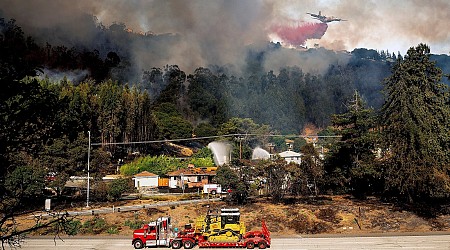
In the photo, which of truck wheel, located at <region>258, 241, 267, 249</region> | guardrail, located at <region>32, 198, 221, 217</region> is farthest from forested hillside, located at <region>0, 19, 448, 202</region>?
truck wheel, located at <region>258, 241, 267, 249</region>

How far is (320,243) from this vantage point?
2834 centimetres

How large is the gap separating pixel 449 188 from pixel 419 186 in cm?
219

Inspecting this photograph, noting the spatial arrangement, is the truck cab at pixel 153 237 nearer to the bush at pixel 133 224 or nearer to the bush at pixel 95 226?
the bush at pixel 133 224

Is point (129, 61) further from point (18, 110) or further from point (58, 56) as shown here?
point (18, 110)

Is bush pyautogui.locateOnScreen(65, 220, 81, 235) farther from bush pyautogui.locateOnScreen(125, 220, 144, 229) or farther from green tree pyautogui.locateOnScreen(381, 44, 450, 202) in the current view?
green tree pyautogui.locateOnScreen(381, 44, 450, 202)

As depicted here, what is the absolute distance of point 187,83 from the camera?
13675 centimetres

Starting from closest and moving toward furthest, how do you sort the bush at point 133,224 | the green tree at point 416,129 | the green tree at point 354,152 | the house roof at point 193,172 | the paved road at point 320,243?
the paved road at point 320,243, the bush at point 133,224, the green tree at point 416,129, the green tree at point 354,152, the house roof at point 193,172

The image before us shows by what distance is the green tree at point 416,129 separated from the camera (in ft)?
115

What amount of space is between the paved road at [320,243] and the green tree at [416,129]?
19.6 ft

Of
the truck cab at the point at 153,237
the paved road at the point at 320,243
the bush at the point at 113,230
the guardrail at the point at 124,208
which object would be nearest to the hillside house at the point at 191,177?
the guardrail at the point at 124,208

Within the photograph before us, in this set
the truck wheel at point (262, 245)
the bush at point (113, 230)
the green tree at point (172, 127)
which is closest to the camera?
the truck wheel at point (262, 245)

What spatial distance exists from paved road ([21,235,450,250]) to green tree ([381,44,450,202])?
19.6 feet

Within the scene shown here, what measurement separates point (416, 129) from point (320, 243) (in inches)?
572

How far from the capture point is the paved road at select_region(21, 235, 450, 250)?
2679 centimetres
